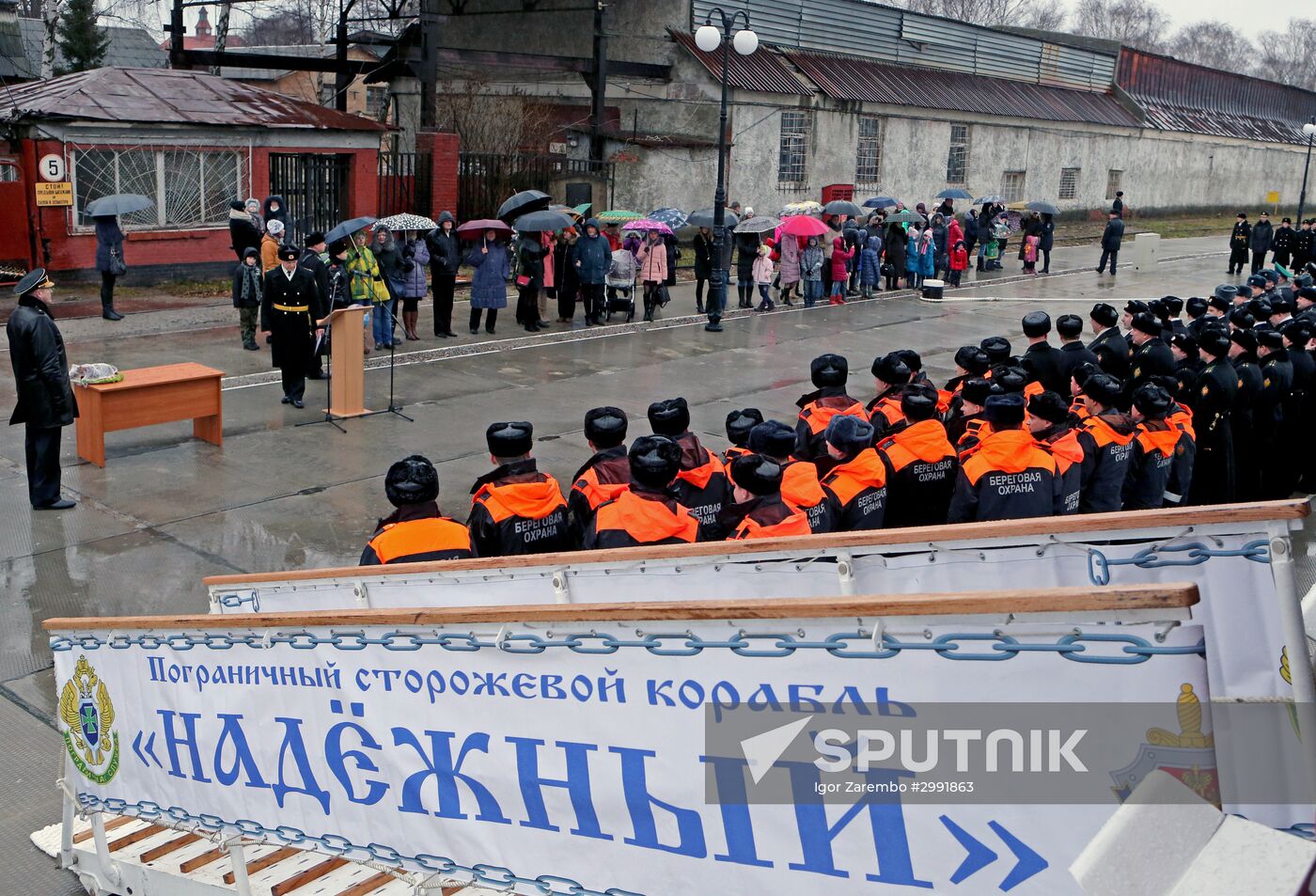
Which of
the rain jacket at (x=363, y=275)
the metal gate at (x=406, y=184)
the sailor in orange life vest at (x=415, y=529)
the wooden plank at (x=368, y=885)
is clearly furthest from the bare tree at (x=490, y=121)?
the wooden plank at (x=368, y=885)

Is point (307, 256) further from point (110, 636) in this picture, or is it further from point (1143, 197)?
point (1143, 197)

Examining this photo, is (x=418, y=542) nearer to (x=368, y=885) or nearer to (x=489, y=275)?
(x=368, y=885)

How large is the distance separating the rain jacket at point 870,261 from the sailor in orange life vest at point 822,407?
15.0 meters

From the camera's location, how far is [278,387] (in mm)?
13727

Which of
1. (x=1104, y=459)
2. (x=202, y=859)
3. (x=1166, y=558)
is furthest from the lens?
(x=1104, y=459)

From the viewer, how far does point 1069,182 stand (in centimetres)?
4247

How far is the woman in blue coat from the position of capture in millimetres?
16812

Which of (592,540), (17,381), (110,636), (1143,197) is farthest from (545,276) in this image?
(1143,197)

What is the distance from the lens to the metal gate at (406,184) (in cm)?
2327

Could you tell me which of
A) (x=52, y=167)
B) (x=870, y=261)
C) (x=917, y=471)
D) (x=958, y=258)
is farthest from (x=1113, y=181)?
(x=917, y=471)

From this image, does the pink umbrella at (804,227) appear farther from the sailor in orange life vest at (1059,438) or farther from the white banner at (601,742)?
the white banner at (601,742)

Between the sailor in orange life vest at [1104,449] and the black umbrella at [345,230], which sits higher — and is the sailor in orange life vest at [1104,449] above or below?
below

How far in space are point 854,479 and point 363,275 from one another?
33.5 ft

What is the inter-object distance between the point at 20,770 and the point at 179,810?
2.31 m
